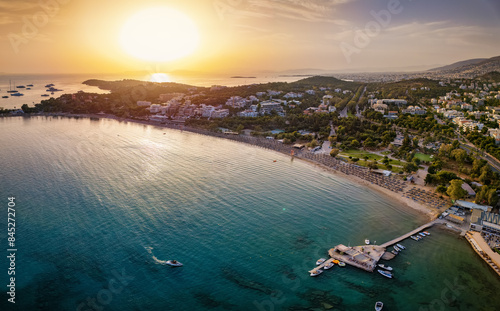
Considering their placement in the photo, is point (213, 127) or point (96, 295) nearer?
point (96, 295)

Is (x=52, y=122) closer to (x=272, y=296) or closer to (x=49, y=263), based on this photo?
(x=49, y=263)

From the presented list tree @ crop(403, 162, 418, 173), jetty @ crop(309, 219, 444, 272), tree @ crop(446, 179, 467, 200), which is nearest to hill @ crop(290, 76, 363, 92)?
tree @ crop(403, 162, 418, 173)

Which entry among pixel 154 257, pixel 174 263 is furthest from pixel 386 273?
pixel 154 257

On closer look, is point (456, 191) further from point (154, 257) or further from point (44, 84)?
point (44, 84)

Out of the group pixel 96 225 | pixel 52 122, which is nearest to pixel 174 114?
pixel 52 122

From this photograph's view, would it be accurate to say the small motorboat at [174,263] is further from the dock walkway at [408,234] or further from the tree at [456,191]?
the tree at [456,191]

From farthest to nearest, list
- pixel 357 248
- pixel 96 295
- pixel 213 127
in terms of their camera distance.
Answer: pixel 213 127, pixel 357 248, pixel 96 295
